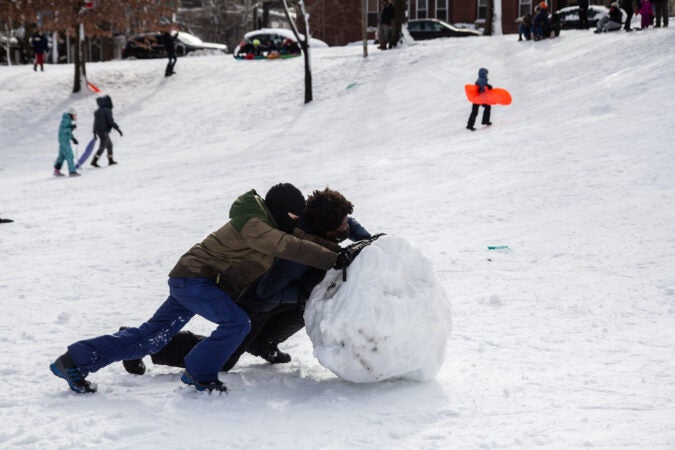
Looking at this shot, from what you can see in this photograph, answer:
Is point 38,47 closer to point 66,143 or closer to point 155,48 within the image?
point 155,48

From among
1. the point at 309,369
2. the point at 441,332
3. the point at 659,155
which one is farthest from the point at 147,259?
the point at 659,155

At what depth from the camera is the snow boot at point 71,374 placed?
15.1 feet

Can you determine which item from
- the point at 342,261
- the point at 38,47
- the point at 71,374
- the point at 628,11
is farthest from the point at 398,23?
the point at 71,374

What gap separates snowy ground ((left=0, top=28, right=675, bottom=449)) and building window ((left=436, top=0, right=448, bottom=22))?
16622 millimetres

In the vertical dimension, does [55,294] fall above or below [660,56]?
below

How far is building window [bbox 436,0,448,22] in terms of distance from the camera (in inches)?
1550

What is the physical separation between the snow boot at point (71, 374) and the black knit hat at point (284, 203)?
143cm

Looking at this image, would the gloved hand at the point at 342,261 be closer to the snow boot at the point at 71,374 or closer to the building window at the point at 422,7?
the snow boot at the point at 71,374

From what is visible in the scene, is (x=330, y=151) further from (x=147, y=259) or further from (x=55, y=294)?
(x=55, y=294)

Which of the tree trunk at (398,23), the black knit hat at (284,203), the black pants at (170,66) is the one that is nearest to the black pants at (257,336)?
the black knit hat at (284,203)

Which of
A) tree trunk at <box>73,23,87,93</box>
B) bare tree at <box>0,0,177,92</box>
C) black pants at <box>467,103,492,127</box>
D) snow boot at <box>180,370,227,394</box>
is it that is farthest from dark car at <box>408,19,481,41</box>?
snow boot at <box>180,370,227,394</box>

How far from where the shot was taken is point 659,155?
37.1 feet

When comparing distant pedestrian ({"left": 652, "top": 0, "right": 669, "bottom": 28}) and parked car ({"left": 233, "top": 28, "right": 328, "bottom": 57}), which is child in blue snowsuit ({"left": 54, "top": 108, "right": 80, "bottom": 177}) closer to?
parked car ({"left": 233, "top": 28, "right": 328, "bottom": 57})

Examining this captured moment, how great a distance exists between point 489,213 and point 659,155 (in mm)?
3188
